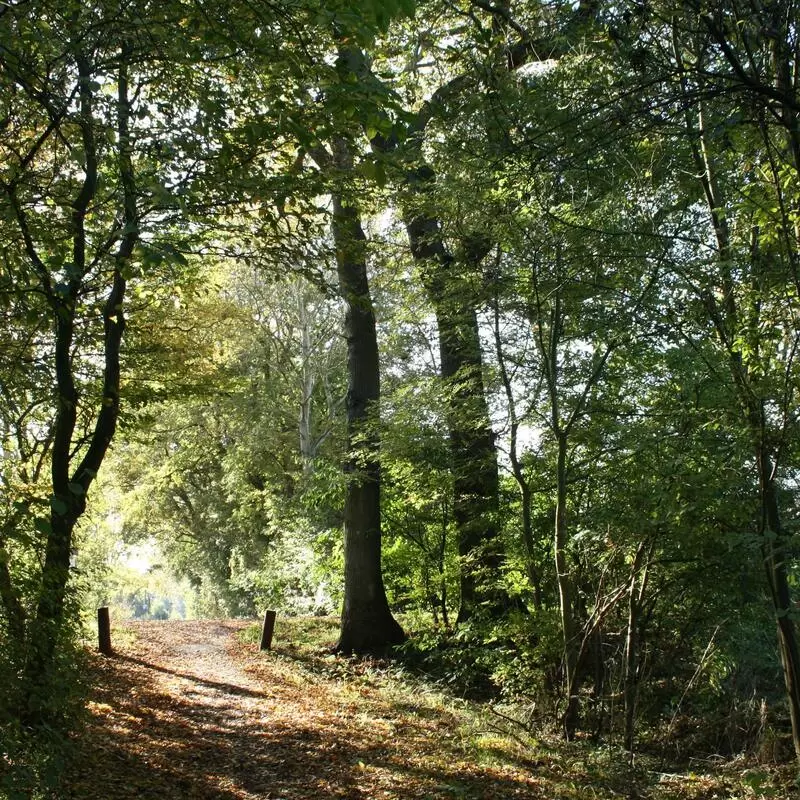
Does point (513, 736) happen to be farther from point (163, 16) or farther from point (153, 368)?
point (163, 16)

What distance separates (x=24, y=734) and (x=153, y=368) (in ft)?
20.0

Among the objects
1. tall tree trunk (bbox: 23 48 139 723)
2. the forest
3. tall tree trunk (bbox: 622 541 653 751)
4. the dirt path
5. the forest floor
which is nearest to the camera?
the forest

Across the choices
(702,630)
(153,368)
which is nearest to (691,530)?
(702,630)

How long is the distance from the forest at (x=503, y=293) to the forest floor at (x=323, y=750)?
1.83ft

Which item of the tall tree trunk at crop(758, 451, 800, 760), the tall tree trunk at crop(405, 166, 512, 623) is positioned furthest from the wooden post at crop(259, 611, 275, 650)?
the tall tree trunk at crop(758, 451, 800, 760)

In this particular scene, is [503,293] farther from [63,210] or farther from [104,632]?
[104,632]

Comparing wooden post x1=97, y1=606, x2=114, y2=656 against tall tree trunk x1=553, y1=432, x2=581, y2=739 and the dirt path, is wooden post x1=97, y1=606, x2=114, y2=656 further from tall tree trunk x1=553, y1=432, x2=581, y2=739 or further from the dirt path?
tall tree trunk x1=553, y1=432, x2=581, y2=739

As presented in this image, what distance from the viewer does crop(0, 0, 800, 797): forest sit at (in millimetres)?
4715

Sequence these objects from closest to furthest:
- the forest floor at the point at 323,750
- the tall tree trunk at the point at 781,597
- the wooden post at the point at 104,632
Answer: the tall tree trunk at the point at 781,597
the forest floor at the point at 323,750
the wooden post at the point at 104,632

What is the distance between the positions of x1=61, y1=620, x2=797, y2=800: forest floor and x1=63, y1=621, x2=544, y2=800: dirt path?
0.02m

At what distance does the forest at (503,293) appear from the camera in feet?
15.5

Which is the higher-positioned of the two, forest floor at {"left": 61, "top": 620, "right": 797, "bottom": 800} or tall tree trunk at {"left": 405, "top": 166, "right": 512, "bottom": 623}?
tall tree trunk at {"left": 405, "top": 166, "right": 512, "bottom": 623}

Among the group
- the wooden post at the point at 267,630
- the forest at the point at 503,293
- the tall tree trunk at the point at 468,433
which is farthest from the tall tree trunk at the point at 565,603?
the wooden post at the point at 267,630

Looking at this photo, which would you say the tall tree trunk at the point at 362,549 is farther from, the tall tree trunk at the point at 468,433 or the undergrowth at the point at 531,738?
the tall tree trunk at the point at 468,433
